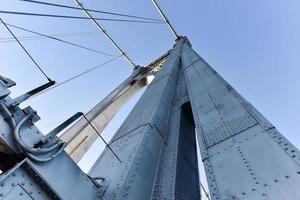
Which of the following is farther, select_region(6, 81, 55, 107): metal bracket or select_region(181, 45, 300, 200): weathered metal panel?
select_region(6, 81, 55, 107): metal bracket

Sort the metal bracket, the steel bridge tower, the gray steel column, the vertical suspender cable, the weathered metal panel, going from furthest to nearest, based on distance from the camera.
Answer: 1. the vertical suspender cable
2. the gray steel column
3. the metal bracket
4. the steel bridge tower
5. the weathered metal panel

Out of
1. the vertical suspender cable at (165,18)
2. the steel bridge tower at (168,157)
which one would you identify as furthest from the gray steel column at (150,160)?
the vertical suspender cable at (165,18)

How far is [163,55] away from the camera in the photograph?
2116 centimetres

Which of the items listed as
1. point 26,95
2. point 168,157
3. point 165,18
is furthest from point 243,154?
point 165,18

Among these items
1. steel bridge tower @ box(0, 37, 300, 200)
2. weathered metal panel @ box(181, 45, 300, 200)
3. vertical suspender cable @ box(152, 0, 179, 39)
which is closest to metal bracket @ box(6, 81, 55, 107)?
steel bridge tower @ box(0, 37, 300, 200)

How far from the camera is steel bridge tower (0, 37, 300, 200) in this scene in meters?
3.48

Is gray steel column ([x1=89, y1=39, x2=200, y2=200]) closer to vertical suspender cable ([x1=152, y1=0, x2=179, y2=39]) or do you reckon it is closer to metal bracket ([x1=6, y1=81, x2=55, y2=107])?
metal bracket ([x1=6, y1=81, x2=55, y2=107])

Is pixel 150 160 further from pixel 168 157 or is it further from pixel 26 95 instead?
pixel 26 95

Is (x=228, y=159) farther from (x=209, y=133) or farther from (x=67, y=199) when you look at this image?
(x=67, y=199)

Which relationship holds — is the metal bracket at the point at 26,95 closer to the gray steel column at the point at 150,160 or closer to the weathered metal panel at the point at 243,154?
the gray steel column at the point at 150,160

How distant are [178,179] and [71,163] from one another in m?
2.42

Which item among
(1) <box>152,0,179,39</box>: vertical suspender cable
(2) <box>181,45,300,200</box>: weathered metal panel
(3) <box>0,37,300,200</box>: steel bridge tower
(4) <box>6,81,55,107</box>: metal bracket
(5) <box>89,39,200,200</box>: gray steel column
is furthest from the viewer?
(1) <box>152,0,179,39</box>: vertical suspender cable

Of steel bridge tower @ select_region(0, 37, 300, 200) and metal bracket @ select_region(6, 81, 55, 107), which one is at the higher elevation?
metal bracket @ select_region(6, 81, 55, 107)

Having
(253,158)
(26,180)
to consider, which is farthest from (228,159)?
(26,180)
